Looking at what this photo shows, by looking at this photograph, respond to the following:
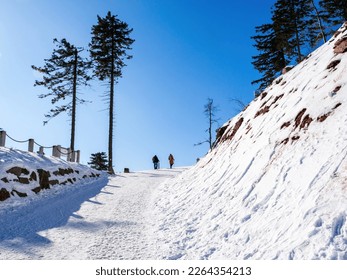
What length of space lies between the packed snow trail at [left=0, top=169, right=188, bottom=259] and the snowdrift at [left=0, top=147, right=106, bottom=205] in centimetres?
87

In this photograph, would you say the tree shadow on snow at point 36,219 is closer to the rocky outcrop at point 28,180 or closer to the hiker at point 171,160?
the rocky outcrop at point 28,180

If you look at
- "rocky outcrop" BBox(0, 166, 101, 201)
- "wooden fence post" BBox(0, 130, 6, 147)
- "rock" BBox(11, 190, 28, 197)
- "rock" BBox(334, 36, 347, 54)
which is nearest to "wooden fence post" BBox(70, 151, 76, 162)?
"rocky outcrop" BBox(0, 166, 101, 201)

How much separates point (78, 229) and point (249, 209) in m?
4.04

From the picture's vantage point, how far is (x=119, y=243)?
5477mm

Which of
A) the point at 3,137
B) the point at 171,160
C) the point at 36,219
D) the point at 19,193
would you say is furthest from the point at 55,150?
the point at 171,160

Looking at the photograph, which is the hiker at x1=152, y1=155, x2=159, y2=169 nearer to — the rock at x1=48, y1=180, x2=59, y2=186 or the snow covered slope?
the rock at x1=48, y1=180, x2=59, y2=186

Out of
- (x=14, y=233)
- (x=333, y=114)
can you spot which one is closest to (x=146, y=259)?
(x=14, y=233)

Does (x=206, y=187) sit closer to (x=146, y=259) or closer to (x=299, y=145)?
(x=299, y=145)

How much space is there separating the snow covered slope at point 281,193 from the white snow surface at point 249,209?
0.02 metres

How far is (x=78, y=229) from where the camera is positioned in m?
6.44

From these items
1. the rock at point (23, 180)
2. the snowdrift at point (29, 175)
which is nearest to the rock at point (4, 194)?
the snowdrift at point (29, 175)

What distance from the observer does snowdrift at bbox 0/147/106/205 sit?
9.16 metres

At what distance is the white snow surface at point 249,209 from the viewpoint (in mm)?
4035
